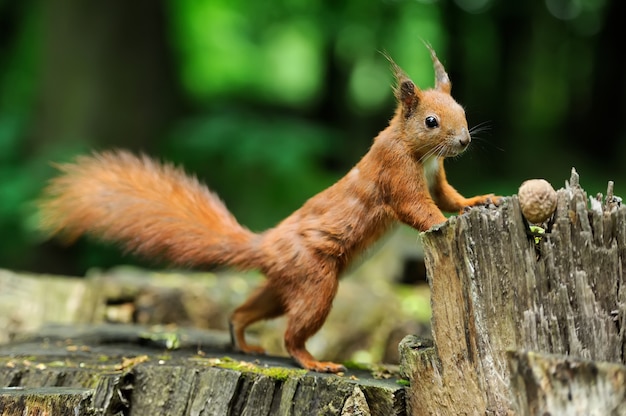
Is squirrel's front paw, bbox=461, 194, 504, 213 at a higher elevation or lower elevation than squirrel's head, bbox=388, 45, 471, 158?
lower

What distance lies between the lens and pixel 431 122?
2967 millimetres

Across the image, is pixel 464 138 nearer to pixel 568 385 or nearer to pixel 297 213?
pixel 297 213

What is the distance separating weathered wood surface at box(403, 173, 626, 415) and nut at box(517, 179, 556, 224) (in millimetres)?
36

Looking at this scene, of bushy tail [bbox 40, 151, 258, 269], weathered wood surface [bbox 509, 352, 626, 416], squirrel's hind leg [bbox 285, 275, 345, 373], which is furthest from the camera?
bushy tail [bbox 40, 151, 258, 269]

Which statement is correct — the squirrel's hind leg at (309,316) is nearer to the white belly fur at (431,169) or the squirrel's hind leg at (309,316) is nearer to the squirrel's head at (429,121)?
the white belly fur at (431,169)

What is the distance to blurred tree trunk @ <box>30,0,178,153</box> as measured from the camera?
28.7 ft

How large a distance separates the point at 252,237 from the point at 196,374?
0.76 m

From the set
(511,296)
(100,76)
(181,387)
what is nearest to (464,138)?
(511,296)

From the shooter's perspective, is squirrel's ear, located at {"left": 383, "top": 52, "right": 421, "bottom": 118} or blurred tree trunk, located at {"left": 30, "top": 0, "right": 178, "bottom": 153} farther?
blurred tree trunk, located at {"left": 30, "top": 0, "right": 178, "bottom": 153}

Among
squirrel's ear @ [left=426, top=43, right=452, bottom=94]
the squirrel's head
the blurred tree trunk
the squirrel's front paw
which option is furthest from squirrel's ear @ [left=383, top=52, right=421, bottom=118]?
the blurred tree trunk

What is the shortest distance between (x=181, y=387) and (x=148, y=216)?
933 millimetres

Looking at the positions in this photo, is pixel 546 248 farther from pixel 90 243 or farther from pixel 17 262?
pixel 17 262

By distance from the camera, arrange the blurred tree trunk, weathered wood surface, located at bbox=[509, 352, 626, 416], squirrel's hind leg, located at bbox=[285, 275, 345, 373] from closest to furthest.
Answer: weathered wood surface, located at bbox=[509, 352, 626, 416], squirrel's hind leg, located at bbox=[285, 275, 345, 373], the blurred tree trunk

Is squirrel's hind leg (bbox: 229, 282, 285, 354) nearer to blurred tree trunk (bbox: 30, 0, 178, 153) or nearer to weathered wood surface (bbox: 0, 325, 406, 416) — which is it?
weathered wood surface (bbox: 0, 325, 406, 416)
